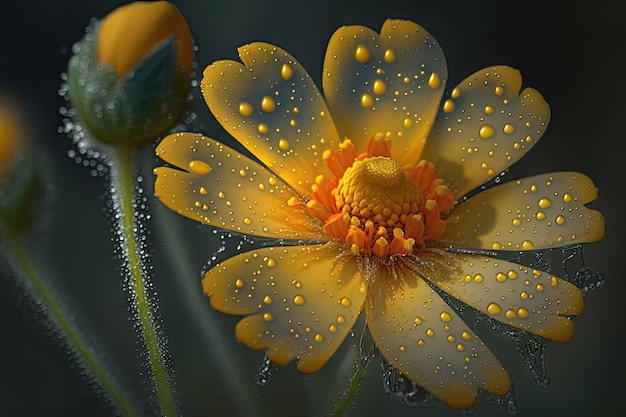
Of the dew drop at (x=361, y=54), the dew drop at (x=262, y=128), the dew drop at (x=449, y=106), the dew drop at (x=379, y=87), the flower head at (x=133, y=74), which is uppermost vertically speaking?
the flower head at (x=133, y=74)

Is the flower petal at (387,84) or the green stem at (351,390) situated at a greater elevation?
the flower petal at (387,84)

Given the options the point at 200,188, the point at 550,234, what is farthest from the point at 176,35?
the point at 550,234

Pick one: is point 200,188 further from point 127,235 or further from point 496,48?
point 496,48

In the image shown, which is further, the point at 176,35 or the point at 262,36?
the point at 262,36

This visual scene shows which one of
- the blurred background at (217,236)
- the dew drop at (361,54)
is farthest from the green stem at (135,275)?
the dew drop at (361,54)

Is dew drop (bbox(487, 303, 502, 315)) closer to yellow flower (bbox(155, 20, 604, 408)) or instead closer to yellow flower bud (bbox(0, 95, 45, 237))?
yellow flower (bbox(155, 20, 604, 408))

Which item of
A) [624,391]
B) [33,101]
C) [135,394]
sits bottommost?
[624,391]

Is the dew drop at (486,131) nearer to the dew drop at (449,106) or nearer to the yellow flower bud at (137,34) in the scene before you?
the dew drop at (449,106)
